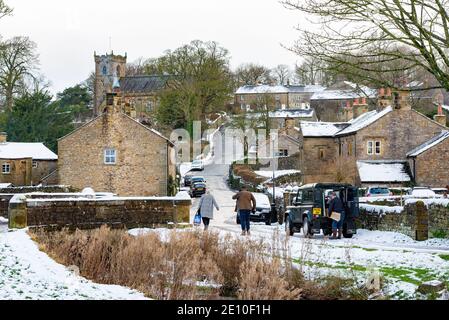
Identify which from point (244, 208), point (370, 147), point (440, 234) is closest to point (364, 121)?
point (370, 147)

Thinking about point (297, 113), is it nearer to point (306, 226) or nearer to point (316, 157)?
point (316, 157)

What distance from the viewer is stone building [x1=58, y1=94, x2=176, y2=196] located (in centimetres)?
5153

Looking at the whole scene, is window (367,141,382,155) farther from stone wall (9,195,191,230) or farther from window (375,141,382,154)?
stone wall (9,195,191,230)

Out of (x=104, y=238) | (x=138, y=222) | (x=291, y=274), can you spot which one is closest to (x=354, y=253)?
(x=291, y=274)

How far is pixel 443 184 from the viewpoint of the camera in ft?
165

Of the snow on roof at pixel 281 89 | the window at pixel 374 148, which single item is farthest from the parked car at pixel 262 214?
the snow on roof at pixel 281 89

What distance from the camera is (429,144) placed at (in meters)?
51.6

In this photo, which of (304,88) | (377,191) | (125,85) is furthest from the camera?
(304,88)

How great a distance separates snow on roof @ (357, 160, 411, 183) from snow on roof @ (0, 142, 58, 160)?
28.2 m

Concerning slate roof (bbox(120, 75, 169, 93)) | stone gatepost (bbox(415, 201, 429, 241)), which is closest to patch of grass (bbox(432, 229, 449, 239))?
stone gatepost (bbox(415, 201, 429, 241))

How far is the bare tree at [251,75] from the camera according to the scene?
144m

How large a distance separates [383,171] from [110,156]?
17.7 metres
